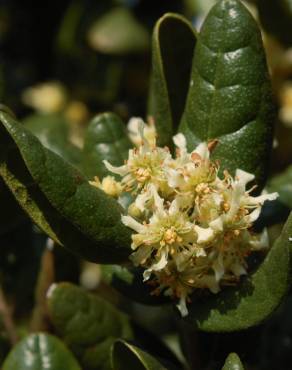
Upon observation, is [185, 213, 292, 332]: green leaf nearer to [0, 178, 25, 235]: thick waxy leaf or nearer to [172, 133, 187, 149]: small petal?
[172, 133, 187, 149]: small petal

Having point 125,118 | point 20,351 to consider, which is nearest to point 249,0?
point 125,118

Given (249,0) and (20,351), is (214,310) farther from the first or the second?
(249,0)

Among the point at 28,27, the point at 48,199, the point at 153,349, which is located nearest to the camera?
the point at 48,199

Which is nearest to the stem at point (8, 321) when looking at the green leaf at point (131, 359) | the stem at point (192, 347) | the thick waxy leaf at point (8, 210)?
the thick waxy leaf at point (8, 210)

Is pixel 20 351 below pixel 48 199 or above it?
below

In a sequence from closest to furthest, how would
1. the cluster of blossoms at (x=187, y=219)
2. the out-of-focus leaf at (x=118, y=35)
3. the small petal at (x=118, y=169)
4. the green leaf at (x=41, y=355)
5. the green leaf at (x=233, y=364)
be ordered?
the green leaf at (x=233, y=364), the cluster of blossoms at (x=187, y=219), the small petal at (x=118, y=169), the green leaf at (x=41, y=355), the out-of-focus leaf at (x=118, y=35)

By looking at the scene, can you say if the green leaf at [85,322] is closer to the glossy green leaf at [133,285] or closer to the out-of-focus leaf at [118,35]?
the glossy green leaf at [133,285]

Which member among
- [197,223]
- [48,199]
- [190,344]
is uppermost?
[48,199]
